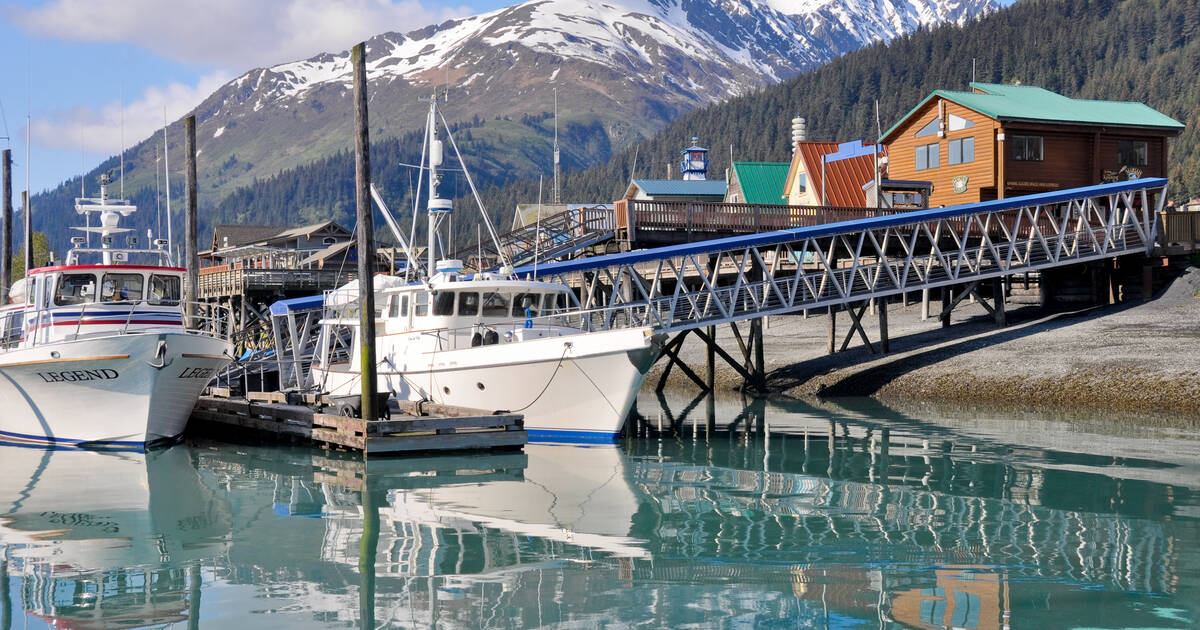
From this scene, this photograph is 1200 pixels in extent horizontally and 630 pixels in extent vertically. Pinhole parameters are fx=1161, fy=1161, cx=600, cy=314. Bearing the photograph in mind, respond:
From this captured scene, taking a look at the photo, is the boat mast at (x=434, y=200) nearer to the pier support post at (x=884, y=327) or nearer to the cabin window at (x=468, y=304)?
the cabin window at (x=468, y=304)

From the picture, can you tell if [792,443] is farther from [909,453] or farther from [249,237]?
[249,237]

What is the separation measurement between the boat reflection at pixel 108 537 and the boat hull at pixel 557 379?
6339 millimetres

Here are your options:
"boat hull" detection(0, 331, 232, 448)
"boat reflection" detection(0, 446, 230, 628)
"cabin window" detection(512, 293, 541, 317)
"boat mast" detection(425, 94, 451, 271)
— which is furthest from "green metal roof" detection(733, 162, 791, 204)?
"boat reflection" detection(0, 446, 230, 628)

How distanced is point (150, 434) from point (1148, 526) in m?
20.3

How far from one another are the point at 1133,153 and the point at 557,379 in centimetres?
3296

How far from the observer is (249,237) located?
11338cm

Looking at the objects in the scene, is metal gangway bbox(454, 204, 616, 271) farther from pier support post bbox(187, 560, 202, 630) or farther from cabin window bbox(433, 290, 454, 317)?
pier support post bbox(187, 560, 202, 630)

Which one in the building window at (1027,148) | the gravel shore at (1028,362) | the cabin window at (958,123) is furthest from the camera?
the cabin window at (958,123)

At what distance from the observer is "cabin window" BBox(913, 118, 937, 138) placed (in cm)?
5016

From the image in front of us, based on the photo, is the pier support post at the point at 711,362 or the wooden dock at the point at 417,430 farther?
the pier support post at the point at 711,362

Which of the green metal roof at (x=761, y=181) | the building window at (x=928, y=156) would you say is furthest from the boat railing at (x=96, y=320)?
the green metal roof at (x=761, y=181)

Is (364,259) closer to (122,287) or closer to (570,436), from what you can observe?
(570,436)

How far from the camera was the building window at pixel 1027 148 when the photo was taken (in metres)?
46.5

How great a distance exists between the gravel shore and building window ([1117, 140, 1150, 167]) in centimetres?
935
